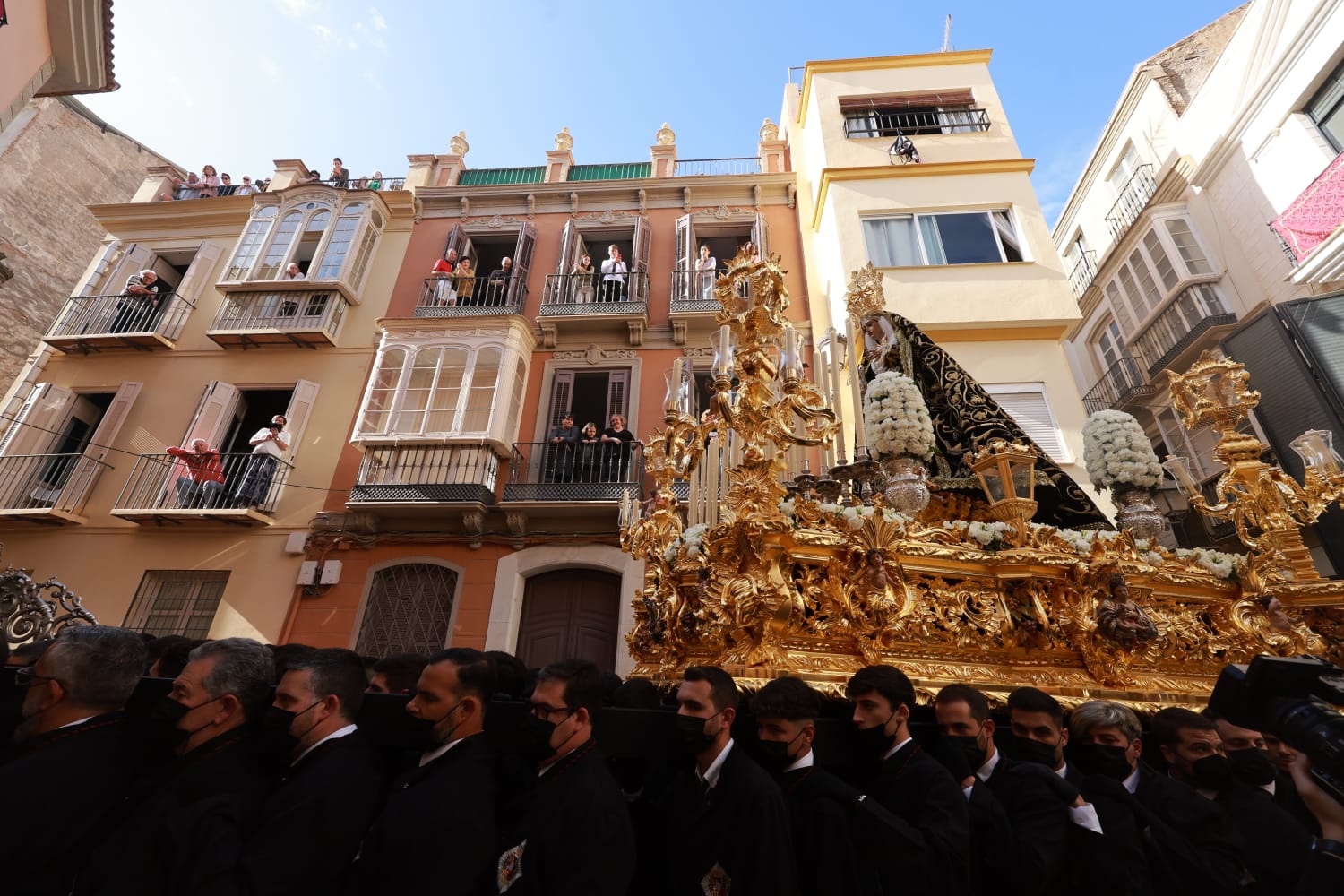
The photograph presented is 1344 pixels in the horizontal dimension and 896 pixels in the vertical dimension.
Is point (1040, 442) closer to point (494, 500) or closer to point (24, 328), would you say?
point (494, 500)

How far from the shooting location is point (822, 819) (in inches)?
71.9

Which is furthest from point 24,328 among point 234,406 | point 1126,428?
point 1126,428

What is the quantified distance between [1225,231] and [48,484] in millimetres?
21016

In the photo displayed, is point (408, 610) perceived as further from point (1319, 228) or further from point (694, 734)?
point (1319, 228)

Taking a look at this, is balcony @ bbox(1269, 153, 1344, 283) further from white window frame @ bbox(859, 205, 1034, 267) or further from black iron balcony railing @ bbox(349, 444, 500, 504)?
black iron balcony railing @ bbox(349, 444, 500, 504)

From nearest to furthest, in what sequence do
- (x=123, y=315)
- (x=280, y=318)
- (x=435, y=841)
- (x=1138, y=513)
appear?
1. (x=435, y=841)
2. (x=1138, y=513)
3. (x=280, y=318)
4. (x=123, y=315)

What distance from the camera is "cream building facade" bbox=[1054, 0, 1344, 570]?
7480 millimetres

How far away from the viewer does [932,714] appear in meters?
2.49

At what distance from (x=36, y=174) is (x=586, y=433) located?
15.4 meters

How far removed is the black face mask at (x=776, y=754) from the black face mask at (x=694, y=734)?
0.69ft

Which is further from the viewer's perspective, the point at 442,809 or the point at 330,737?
the point at 330,737

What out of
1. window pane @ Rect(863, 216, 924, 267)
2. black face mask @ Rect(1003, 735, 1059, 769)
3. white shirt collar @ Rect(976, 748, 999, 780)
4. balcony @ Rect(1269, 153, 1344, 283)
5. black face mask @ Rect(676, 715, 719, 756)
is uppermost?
window pane @ Rect(863, 216, 924, 267)

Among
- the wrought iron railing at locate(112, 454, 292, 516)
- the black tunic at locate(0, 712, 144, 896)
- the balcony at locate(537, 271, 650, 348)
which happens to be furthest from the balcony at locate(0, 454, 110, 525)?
the black tunic at locate(0, 712, 144, 896)

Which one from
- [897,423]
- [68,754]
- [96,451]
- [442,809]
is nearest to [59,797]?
[68,754]
